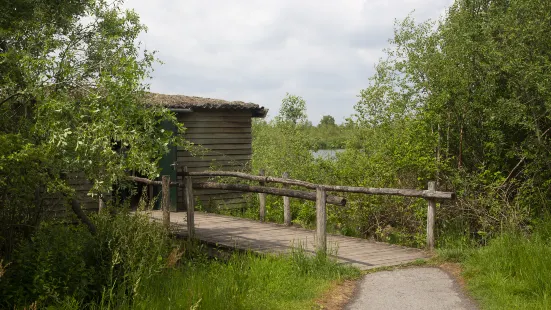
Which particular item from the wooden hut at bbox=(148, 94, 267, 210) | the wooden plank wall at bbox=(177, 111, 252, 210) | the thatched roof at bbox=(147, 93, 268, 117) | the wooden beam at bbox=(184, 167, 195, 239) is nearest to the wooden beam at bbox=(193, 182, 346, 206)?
the wooden beam at bbox=(184, 167, 195, 239)

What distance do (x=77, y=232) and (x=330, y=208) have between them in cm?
594

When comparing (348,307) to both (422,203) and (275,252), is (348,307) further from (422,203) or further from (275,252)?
(422,203)

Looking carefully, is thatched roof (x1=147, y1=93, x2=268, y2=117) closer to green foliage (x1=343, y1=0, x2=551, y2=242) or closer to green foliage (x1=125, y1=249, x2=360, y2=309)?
green foliage (x1=343, y1=0, x2=551, y2=242)

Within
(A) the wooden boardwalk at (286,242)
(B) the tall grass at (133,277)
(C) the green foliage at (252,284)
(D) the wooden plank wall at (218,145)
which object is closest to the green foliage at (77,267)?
(B) the tall grass at (133,277)

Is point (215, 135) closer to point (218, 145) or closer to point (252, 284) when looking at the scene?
point (218, 145)

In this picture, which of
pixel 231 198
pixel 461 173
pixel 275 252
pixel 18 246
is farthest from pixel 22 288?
pixel 231 198

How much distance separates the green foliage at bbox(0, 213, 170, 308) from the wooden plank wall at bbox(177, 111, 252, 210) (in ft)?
26.2

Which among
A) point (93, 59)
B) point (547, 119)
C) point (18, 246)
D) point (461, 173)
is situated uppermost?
point (93, 59)

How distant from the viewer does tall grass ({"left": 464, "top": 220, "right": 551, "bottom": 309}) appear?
621 centimetres

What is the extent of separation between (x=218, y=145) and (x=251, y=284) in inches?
380

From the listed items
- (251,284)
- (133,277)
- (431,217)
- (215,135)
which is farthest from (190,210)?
(215,135)

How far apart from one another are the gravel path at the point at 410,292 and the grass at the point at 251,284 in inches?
16.7

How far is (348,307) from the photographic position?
251 inches

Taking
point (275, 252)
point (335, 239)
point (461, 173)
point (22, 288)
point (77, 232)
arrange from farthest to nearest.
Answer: point (461, 173) < point (335, 239) < point (275, 252) < point (77, 232) < point (22, 288)
